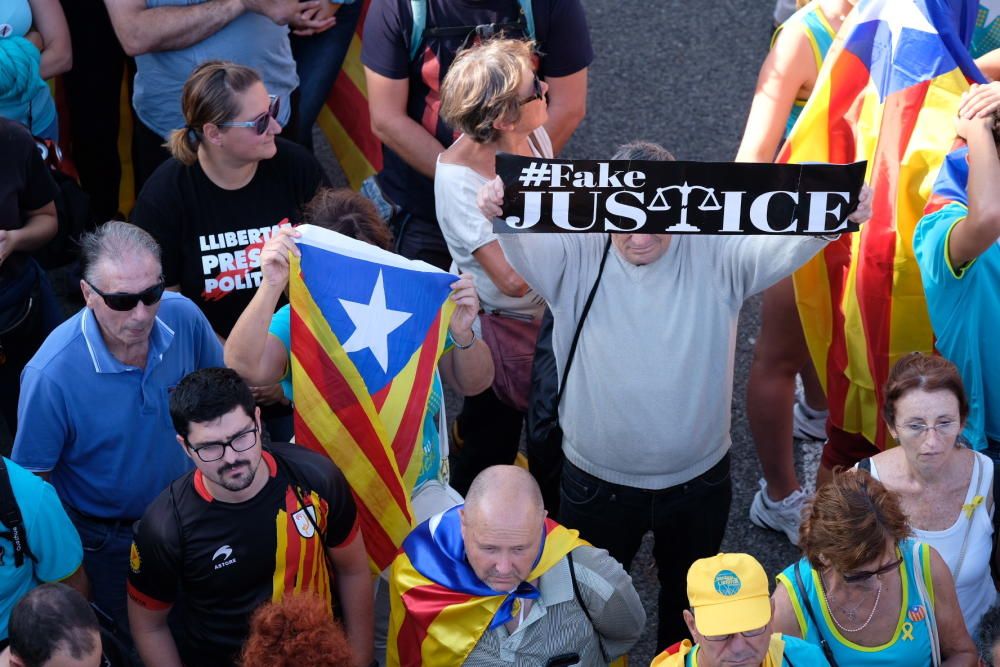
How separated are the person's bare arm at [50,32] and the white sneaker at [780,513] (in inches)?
125

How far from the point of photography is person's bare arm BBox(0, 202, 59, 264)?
4102 millimetres

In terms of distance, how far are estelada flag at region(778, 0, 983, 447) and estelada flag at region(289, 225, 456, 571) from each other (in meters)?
1.37

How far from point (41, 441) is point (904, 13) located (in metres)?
2.91

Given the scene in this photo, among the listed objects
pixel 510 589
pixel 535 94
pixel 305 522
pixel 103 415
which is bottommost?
pixel 510 589

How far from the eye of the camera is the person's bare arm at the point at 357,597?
11.6ft

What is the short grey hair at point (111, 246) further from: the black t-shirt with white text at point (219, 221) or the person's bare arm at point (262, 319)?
the black t-shirt with white text at point (219, 221)

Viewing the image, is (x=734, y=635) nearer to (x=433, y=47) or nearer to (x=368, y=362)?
Answer: (x=368, y=362)

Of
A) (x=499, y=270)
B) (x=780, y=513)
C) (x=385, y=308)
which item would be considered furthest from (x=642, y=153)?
(x=780, y=513)

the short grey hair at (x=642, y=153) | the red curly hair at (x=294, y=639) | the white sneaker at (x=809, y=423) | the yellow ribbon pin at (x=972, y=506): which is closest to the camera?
the red curly hair at (x=294, y=639)

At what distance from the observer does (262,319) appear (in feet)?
11.9

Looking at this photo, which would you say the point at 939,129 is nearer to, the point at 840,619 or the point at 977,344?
the point at 977,344

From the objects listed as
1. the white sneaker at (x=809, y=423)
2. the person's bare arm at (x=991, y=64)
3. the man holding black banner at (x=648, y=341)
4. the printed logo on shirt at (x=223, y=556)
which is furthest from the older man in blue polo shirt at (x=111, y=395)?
the person's bare arm at (x=991, y=64)

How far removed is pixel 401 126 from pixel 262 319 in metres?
1.24

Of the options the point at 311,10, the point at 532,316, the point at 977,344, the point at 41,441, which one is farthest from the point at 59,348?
the point at 977,344
